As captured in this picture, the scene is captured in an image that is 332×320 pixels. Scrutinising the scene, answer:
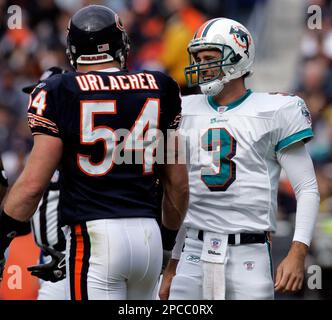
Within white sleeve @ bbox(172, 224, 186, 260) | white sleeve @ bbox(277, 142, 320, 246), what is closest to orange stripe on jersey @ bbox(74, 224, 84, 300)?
white sleeve @ bbox(172, 224, 186, 260)

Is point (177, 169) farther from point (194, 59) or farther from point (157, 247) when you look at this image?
point (194, 59)

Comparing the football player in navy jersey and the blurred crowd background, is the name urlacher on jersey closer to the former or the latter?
the football player in navy jersey

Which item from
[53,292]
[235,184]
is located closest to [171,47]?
[53,292]

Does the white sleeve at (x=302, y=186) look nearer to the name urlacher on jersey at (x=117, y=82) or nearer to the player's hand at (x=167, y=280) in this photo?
the player's hand at (x=167, y=280)

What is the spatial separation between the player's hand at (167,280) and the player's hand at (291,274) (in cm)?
66

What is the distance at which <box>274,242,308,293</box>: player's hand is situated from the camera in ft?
15.0

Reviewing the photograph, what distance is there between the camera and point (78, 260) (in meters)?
4.26

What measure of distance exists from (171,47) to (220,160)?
6.33 metres

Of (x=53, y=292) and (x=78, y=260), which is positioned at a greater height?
(x=78, y=260)

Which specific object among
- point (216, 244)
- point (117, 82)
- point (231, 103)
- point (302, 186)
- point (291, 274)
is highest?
point (117, 82)

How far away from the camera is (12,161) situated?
10938mm

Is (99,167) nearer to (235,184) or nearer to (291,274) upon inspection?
(235,184)

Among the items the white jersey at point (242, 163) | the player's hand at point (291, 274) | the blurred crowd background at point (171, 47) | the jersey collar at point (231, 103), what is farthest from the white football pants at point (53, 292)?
the blurred crowd background at point (171, 47)

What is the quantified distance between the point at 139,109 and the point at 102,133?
193 millimetres
